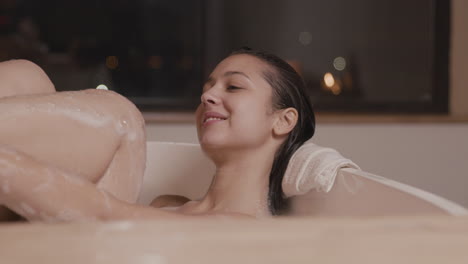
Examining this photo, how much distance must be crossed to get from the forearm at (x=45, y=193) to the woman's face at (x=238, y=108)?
56 centimetres

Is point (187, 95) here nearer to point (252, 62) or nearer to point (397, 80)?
point (397, 80)

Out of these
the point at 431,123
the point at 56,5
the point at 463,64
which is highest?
the point at 56,5

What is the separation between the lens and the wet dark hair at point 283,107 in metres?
1.50

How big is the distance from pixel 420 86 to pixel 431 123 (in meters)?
0.30

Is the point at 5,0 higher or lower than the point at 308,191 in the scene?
higher

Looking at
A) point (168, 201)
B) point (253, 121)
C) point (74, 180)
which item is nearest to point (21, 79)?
point (74, 180)

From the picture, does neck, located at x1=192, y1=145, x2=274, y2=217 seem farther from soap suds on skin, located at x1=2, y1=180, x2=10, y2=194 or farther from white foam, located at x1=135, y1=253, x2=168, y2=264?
white foam, located at x1=135, y1=253, x2=168, y2=264

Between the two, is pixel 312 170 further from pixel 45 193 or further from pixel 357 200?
pixel 45 193

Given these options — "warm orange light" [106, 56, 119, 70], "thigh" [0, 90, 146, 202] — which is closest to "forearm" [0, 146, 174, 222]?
"thigh" [0, 90, 146, 202]

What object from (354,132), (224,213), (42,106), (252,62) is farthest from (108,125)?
(354,132)

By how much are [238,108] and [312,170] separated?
229 millimetres

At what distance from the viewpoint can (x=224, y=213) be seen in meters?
1.34

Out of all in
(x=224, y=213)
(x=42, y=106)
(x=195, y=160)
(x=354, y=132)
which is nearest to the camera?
(x=42, y=106)

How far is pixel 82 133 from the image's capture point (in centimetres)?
107
